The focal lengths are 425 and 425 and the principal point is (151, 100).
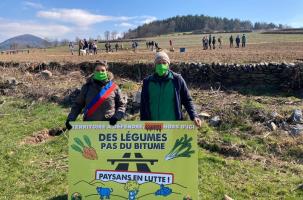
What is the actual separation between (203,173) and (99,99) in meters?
2.88

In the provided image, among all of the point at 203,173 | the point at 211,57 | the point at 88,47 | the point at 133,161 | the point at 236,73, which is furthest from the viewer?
the point at 88,47

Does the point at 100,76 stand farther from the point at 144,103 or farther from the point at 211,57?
the point at 211,57

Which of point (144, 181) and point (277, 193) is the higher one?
point (144, 181)

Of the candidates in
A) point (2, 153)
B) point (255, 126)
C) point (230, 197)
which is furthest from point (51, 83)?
point (230, 197)

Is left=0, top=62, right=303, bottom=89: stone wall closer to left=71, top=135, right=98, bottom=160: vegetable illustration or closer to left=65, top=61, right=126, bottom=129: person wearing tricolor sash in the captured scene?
left=65, top=61, right=126, bottom=129: person wearing tricolor sash

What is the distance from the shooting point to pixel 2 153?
31.6 ft

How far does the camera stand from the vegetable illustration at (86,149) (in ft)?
19.6

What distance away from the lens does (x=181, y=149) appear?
5.73m

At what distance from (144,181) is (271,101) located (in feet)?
27.6

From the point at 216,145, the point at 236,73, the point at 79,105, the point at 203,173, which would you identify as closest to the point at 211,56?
the point at 236,73

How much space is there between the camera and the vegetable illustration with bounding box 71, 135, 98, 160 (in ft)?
19.6

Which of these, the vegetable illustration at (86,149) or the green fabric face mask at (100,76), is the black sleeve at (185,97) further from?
the vegetable illustration at (86,149)

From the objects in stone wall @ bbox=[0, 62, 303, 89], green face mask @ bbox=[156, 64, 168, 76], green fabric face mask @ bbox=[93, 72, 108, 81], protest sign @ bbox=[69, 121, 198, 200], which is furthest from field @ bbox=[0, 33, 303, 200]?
green face mask @ bbox=[156, 64, 168, 76]

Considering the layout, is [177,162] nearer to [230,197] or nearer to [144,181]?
[144,181]
